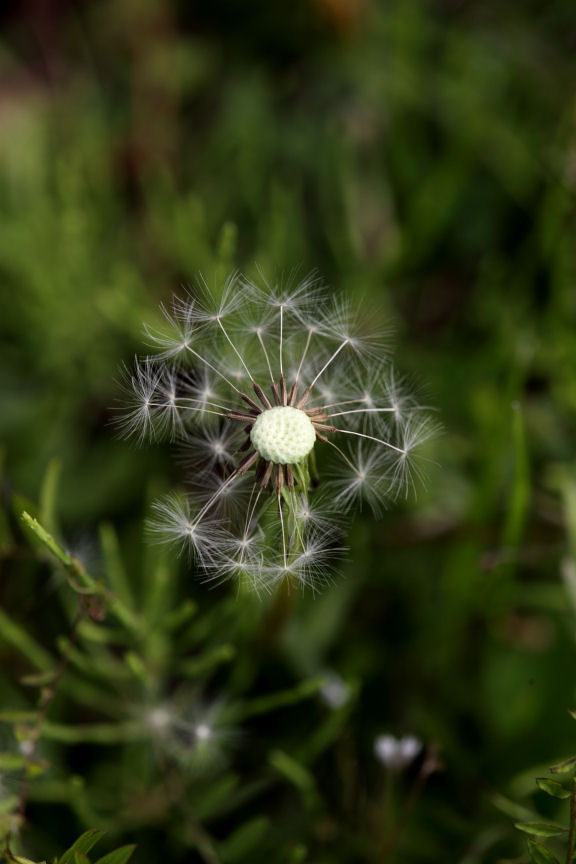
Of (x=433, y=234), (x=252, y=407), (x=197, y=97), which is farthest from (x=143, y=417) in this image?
(x=197, y=97)

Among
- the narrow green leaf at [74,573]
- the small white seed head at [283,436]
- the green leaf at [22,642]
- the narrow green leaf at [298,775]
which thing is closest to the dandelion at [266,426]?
the small white seed head at [283,436]

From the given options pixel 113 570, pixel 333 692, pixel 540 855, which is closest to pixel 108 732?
pixel 113 570

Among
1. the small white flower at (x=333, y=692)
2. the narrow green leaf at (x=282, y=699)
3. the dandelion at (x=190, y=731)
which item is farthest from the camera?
the small white flower at (x=333, y=692)

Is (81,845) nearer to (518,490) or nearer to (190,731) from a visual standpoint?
(190,731)

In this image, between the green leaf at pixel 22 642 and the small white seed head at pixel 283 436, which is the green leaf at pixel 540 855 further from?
the green leaf at pixel 22 642

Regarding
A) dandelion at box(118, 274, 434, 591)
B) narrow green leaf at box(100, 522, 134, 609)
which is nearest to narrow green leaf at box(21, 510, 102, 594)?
dandelion at box(118, 274, 434, 591)

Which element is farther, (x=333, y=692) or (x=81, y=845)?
(x=333, y=692)
